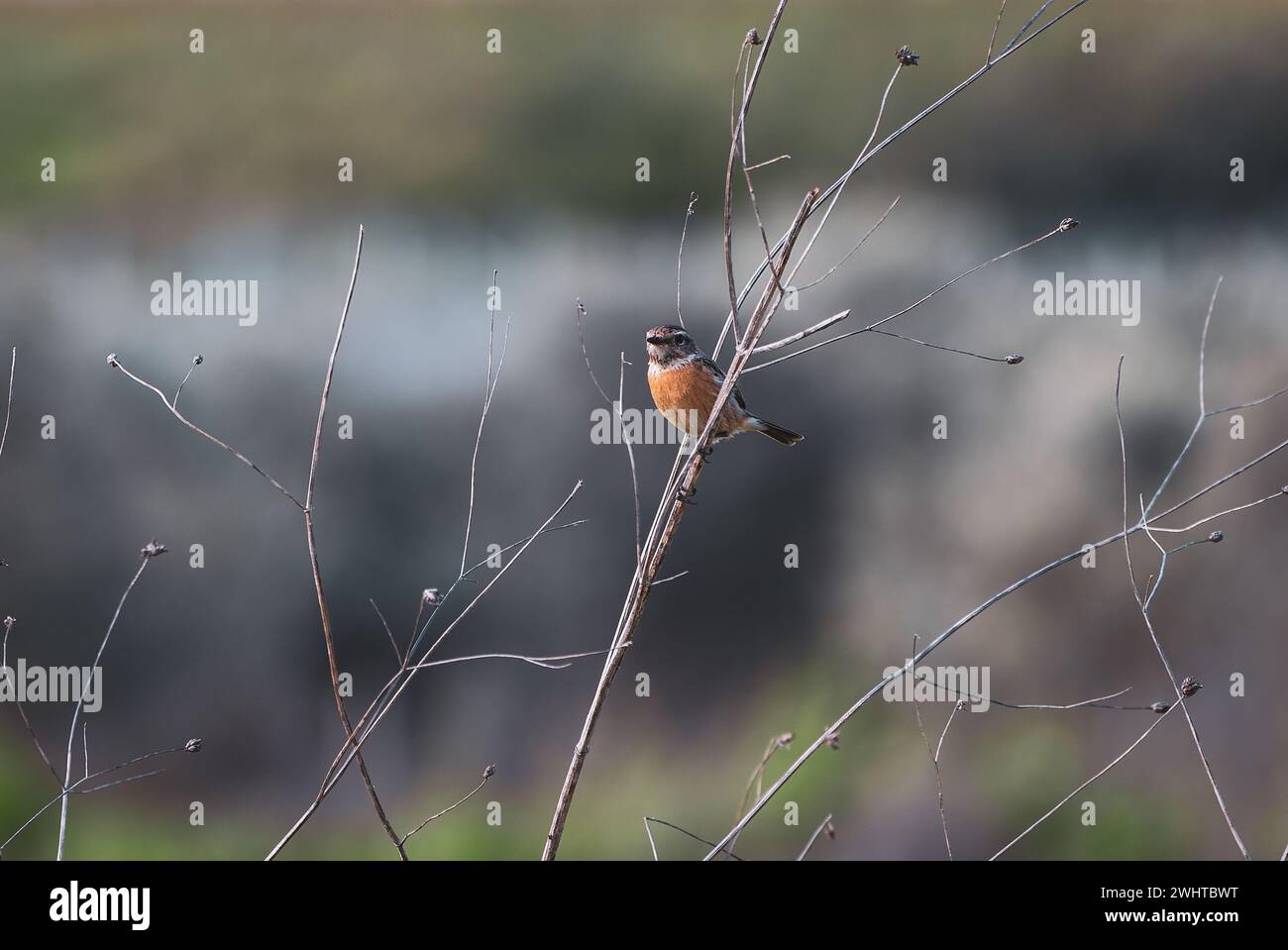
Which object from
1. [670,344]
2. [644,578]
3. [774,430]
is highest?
[670,344]

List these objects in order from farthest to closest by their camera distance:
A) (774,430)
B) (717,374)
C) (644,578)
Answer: (774,430) → (717,374) → (644,578)

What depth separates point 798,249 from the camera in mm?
4723

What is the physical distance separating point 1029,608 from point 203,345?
4.41 metres

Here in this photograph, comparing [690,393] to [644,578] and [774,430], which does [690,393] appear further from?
[644,578]

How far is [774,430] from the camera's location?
4078mm

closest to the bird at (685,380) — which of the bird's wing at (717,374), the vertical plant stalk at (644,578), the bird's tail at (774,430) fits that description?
the bird's wing at (717,374)

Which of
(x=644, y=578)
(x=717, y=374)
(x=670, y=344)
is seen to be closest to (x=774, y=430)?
(x=717, y=374)

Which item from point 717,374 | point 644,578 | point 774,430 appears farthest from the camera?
point 774,430

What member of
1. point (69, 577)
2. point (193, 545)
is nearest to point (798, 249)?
point (193, 545)

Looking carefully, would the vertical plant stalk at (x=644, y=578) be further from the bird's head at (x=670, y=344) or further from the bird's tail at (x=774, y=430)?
the bird's tail at (x=774, y=430)

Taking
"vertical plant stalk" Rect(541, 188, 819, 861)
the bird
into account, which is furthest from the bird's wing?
"vertical plant stalk" Rect(541, 188, 819, 861)

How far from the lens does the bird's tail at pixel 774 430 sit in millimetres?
4008

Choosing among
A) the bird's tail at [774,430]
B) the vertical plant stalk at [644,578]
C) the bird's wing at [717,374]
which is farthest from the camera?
the bird's tail at [774,430]

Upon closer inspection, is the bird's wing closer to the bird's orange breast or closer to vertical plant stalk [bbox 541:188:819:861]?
the bird's orange breast
